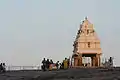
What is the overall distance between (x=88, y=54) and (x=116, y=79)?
40.8 m

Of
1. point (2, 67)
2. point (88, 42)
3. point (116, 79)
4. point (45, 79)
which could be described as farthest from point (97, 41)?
point (116, 79)

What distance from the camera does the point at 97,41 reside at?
55938mm

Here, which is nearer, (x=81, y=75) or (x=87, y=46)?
(x=81, y=75)

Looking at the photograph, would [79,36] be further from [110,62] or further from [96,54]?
[110,62]

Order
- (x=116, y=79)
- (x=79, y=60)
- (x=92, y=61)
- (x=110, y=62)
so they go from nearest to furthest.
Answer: (x=116, y=79) → (x=110, y=62) → (x=79, y=60) → (x=92, y=61)

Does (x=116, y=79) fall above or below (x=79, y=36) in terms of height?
below

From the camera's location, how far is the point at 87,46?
181 ft

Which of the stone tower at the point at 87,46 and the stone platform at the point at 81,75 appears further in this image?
the stone tower at the point at 87,46

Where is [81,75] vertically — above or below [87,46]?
below

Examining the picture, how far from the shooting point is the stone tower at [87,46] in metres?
55.1

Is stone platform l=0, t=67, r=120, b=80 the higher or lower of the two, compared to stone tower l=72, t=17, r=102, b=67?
lower

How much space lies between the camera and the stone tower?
5506cm

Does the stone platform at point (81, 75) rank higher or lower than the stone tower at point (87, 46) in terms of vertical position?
lower

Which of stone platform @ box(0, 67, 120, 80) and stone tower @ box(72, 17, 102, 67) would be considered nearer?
stone platform @ box(0, 67, 120, 80)
